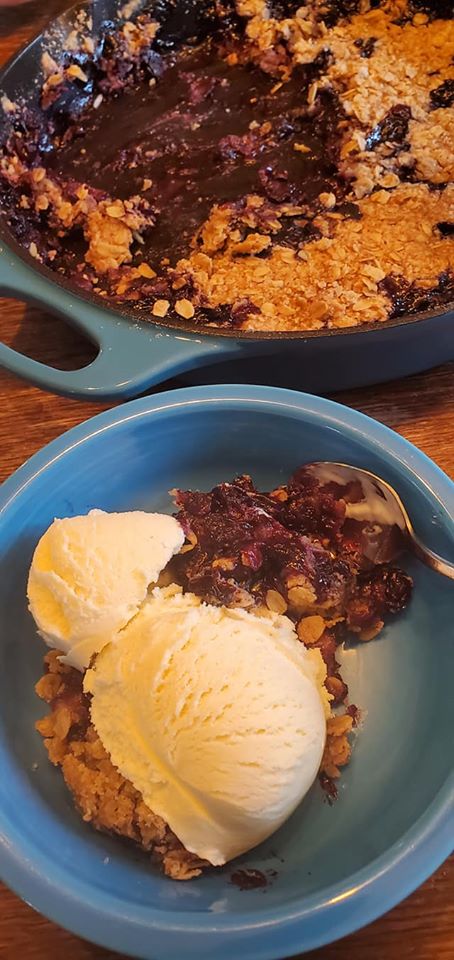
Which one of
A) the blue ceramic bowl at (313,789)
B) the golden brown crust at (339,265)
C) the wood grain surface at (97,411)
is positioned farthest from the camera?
the golden brown crust at (339,265)

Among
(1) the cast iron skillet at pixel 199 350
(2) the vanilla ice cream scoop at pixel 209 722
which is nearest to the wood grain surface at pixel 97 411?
(1) the cast iron skillet at pixel 199 350

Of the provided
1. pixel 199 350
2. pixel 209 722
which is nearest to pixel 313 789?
pixel 209 722

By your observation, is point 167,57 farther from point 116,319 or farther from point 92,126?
point 116,319

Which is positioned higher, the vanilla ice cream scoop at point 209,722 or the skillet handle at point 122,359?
the skillet handle at point 122,359

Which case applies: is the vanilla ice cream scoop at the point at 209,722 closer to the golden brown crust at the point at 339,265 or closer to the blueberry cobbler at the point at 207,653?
the blueberry cobbler at the point at 207,653

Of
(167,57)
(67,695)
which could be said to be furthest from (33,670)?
(167,57)

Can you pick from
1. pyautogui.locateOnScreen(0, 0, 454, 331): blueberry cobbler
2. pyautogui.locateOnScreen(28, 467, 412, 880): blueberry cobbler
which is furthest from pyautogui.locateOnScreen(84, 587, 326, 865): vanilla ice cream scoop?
pyautogui.locateOnScreen(0, 0, 454, 331): blueberry cobbler

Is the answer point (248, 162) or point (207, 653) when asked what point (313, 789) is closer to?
point (207, 653)
